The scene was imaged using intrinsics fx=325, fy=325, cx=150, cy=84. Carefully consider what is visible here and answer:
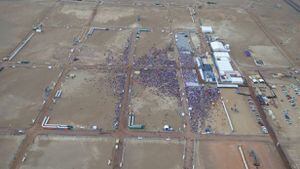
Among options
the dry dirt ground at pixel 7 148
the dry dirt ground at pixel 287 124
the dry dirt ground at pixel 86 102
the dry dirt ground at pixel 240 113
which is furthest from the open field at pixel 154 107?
the dry dirt ground at pixel 7 148

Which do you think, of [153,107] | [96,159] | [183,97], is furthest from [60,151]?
[183,97]

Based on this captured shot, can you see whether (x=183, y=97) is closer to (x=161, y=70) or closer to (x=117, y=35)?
(x=161, y=70)

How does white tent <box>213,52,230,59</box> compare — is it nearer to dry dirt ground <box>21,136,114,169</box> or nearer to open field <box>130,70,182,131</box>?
open field <box>130,70,182,131</box>

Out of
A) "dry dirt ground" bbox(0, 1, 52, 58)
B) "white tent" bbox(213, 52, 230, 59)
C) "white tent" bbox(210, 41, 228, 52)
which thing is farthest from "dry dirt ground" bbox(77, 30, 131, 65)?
"white tent" bbox(213, 52, 230, 59)

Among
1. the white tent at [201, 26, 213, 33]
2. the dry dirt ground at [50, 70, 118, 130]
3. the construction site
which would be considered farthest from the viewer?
the white tent at [201, 26, 213, 33]

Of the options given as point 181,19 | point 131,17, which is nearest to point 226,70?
point 181,19

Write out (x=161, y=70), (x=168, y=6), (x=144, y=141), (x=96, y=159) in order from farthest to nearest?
(x=168, y=6) < (x=161, y=70) < (x=144, y=141) < (x=96, y=159)
